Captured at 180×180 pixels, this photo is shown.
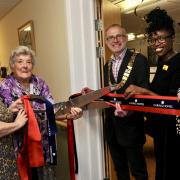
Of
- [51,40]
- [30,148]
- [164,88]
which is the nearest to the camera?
[30,148]

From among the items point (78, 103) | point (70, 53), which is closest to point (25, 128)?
point (78, 103)

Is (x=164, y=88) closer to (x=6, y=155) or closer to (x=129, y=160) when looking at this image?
(x=129, y=160)

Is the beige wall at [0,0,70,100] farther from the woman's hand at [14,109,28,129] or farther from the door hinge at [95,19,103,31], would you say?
the woman's hand at [14,109,28,129]

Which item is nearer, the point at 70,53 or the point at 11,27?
the point at 70,53

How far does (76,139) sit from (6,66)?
2.73 meters

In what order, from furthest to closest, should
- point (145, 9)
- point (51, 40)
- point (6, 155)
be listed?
point (145, 9)
point (51, 40)
point (6, 155)

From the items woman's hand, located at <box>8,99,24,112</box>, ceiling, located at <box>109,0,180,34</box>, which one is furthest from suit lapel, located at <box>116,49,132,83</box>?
ceiling, located at <box>109,0,180,34</box>

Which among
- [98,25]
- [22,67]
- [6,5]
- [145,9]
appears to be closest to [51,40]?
[98,25]

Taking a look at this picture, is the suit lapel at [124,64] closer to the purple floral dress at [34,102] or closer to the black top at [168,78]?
the black top at [168,78]

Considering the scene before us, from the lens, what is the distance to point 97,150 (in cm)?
238

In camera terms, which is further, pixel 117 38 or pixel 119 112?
pixel 117 38

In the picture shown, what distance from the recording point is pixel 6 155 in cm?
150

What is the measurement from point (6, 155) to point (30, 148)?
0.51 feet

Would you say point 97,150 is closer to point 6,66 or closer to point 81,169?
point 81,169
